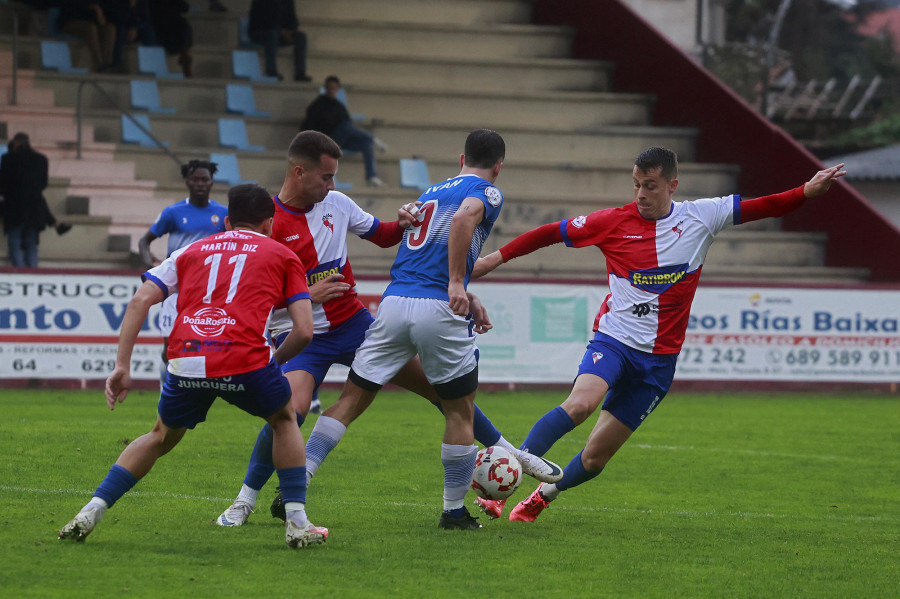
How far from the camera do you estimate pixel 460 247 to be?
6.11 meters

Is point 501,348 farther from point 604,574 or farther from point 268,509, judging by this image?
point 604,574

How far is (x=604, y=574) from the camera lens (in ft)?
18.0

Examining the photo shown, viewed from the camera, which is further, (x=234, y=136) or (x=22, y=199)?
(x=234, y=136)

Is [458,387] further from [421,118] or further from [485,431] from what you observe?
[421,118]

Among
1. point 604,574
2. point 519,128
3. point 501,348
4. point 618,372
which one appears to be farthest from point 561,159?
point 604,574

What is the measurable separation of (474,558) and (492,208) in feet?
5.62

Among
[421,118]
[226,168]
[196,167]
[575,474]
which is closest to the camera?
[575,474]

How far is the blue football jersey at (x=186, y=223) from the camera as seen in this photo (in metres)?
11.7

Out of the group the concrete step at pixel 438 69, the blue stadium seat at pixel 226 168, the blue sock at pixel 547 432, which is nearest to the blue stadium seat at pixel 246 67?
the concrete step at pixel 438 69

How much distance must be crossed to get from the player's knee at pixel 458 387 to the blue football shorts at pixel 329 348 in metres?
0.63

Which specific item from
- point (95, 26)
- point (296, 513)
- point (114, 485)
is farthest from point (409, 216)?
point (95, 26)

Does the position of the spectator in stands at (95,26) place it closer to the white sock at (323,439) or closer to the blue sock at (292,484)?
the white sock at (323,439)

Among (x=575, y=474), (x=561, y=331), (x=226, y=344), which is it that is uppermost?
(x=226, y=344)

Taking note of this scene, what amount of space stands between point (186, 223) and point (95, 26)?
10.3 meters
